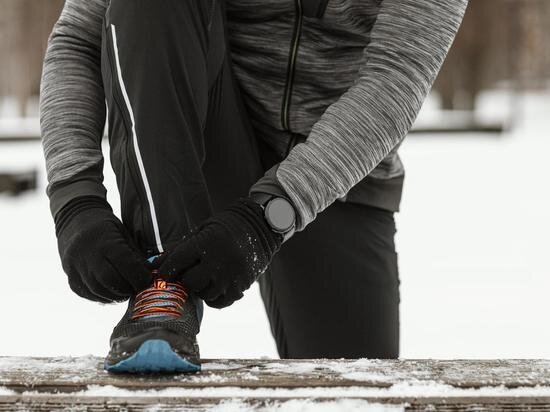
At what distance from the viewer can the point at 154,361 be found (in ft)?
3.00

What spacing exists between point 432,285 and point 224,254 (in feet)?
7.09

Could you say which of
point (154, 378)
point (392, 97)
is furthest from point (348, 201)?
point (154, 378)

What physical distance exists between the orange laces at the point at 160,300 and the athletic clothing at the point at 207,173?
6 cm

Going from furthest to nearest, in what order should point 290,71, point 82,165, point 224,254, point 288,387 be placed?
point 290,71
point 82,165
point 224,254
point 288,387

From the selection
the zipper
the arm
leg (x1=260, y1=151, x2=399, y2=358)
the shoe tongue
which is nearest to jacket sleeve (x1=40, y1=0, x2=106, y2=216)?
the arm

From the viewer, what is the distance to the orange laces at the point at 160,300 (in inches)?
38.6

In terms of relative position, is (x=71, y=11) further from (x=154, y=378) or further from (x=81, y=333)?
(x=81, y=333)

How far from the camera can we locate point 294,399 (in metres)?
0.85

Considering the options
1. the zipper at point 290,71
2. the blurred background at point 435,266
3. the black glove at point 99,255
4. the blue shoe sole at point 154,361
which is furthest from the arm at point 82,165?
the blurred background at point 435,266

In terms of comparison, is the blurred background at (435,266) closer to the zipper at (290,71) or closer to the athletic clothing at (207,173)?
the athletic clothing at (207,173)

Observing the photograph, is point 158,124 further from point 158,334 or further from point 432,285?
point 432,285

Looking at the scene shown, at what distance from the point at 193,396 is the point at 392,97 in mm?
467

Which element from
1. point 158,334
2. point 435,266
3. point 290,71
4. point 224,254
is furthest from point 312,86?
point 435,266

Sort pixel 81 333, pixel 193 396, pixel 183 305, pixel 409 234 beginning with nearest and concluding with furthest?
pixel 193 396, pixel 183 305, pixel 81 333, pixel 409 234
